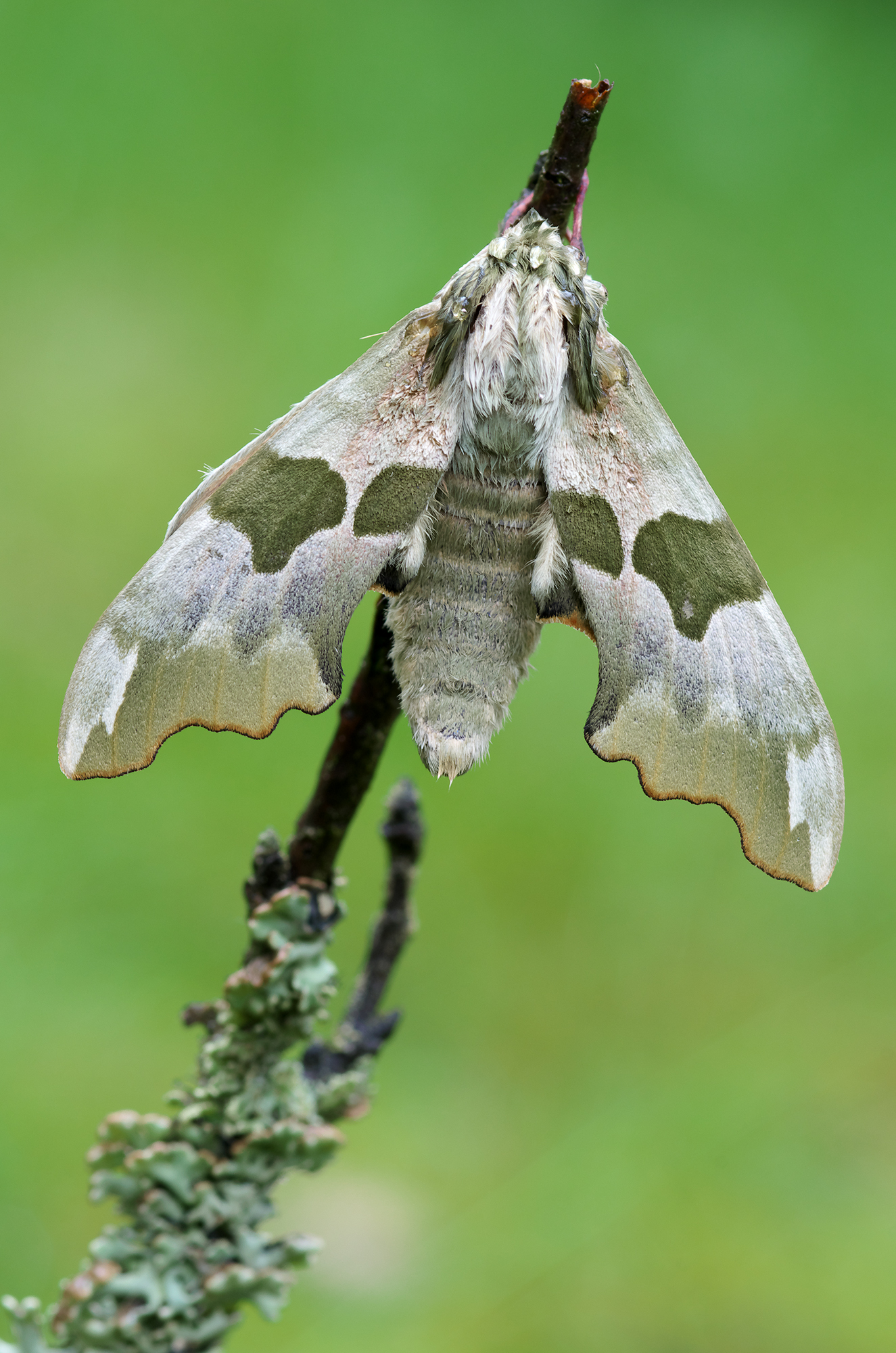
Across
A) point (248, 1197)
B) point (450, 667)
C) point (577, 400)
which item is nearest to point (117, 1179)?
point (248, 1197)

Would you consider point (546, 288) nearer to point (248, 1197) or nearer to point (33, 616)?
point (248, 1197)

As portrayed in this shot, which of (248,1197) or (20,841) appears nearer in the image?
(248,1197)

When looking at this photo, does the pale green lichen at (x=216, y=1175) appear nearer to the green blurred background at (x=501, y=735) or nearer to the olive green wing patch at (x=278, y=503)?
the olive green wing patch at (x=278, y=503)

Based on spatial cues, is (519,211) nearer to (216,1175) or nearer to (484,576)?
(484,576)

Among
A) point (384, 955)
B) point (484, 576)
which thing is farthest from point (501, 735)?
point (484, 576)

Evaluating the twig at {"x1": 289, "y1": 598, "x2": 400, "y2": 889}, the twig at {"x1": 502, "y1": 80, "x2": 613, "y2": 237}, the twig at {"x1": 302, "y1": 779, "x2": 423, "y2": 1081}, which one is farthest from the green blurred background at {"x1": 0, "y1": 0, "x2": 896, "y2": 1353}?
the twig at {"x1": 502, "y1": 80, "x2": 613, "y2": 237}

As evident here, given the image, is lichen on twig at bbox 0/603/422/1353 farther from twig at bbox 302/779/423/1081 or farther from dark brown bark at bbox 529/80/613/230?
dark brown bark at bbox 529/80/613/230

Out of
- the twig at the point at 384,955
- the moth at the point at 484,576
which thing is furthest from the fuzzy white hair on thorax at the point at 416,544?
the twig at the point at 384,955
